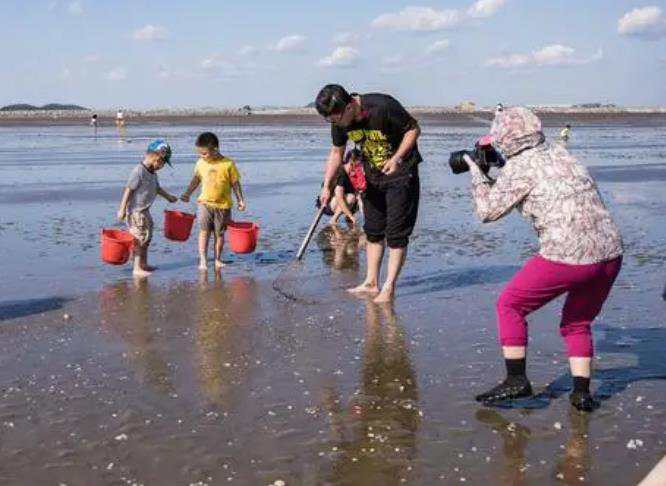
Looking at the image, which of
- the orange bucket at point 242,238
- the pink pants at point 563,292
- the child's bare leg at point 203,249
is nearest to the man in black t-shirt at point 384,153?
the orange bucket at point 242,238

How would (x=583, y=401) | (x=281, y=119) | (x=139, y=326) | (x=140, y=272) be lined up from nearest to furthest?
(x=583, y=401)
(x=139, y=326)
(x=140, y=272)
(x=281, y=119)

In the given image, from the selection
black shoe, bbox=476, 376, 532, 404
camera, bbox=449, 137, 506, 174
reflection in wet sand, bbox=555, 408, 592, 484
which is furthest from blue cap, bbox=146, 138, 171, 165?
reflection in wet sand, bbox=555, 408, 592, 484

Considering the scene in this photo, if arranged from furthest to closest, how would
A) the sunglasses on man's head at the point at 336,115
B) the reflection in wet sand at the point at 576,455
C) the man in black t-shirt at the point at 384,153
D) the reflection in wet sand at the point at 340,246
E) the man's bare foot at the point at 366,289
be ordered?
the reflection in wet sand at the point at 340,246 → the man's bare foot at the point at 366,289 → the man in black t-shirt at the point at 384,153 → the sunglasses on man's head at the point at 336,115 → the reflection in wet sand at the point at 576,455

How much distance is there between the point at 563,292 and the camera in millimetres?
4840

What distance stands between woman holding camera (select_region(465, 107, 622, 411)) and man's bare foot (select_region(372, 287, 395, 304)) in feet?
8.70

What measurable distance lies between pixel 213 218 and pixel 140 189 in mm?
866

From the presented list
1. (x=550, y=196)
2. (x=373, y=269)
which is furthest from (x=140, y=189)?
(x=550, y=196)

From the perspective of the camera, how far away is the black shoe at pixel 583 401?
15.7 feet

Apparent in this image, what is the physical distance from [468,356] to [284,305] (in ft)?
6.94

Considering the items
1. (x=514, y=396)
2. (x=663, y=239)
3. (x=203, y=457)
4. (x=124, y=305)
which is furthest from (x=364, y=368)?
(x=663, y=239)

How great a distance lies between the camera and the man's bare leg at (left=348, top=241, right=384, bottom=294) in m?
7.92

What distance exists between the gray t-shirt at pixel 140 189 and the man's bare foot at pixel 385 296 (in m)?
2.91

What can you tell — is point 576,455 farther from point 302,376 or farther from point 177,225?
point 177,225

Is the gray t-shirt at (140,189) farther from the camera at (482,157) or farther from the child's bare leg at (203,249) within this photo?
the camera at (482,157)
